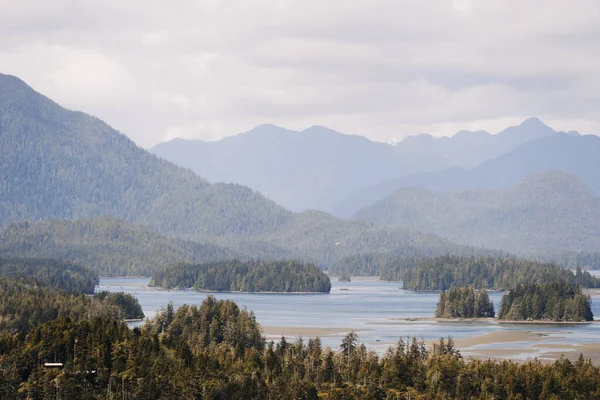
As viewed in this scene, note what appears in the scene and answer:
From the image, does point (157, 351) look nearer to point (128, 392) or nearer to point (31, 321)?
point (128, 392)

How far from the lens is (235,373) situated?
141 metres

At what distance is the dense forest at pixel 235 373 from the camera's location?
135 m

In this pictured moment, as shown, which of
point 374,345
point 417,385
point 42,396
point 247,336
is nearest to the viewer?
point 42,396

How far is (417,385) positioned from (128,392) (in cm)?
3046

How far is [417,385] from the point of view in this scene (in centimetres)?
14238

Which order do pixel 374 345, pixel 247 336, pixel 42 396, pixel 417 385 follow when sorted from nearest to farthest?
pixel 42 396 < pixel 417 385 < pixel 247 336 < pixel 374 345

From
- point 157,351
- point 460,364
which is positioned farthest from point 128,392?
point 460,364

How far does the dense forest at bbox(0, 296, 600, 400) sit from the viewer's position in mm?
135000

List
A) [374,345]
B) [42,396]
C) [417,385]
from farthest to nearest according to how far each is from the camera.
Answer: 1. [374,345]
2. [417,385]
3. [42,396]

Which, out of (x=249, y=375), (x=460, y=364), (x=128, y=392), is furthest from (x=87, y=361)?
(x=460, y=364)

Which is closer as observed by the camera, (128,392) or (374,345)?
(128,392)

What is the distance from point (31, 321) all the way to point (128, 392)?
64.1 metres

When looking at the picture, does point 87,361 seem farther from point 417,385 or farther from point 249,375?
point 417,385

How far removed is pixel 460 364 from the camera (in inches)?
5753
